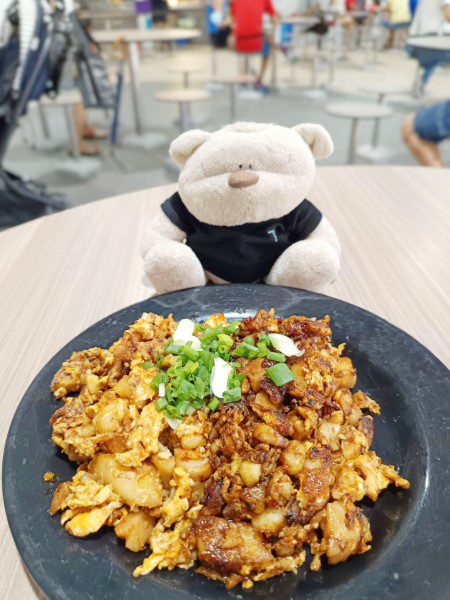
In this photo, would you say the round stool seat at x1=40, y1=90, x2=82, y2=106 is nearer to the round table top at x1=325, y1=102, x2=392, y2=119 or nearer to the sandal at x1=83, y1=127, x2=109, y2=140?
the sandal at x1=83, y1=127, x2=109, y2=140

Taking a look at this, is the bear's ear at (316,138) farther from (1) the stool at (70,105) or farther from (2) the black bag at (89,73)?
(1) the stool at (70,105)

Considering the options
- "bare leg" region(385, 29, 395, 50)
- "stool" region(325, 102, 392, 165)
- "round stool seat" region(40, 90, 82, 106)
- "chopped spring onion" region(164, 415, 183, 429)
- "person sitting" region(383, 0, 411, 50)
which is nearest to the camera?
"chopped spring onion" region(164, 415, 183, 429)

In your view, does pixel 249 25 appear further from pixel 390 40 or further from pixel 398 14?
pixel 390 40

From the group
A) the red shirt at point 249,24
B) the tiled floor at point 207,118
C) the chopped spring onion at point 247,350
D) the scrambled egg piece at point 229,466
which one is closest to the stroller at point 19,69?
the tiled floor at point 207,118

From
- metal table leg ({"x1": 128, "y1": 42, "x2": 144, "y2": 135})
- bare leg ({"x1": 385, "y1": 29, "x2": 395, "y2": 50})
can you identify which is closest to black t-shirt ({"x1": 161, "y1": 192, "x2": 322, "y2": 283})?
metal table leg ({"x1": 128, "y1": 42, "x2": 144, "y2": 135})

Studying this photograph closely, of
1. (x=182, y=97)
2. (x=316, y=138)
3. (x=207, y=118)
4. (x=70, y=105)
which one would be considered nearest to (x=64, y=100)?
(x=70, y=105)

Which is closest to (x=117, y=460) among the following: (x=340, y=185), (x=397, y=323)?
(x=397, y=323)
